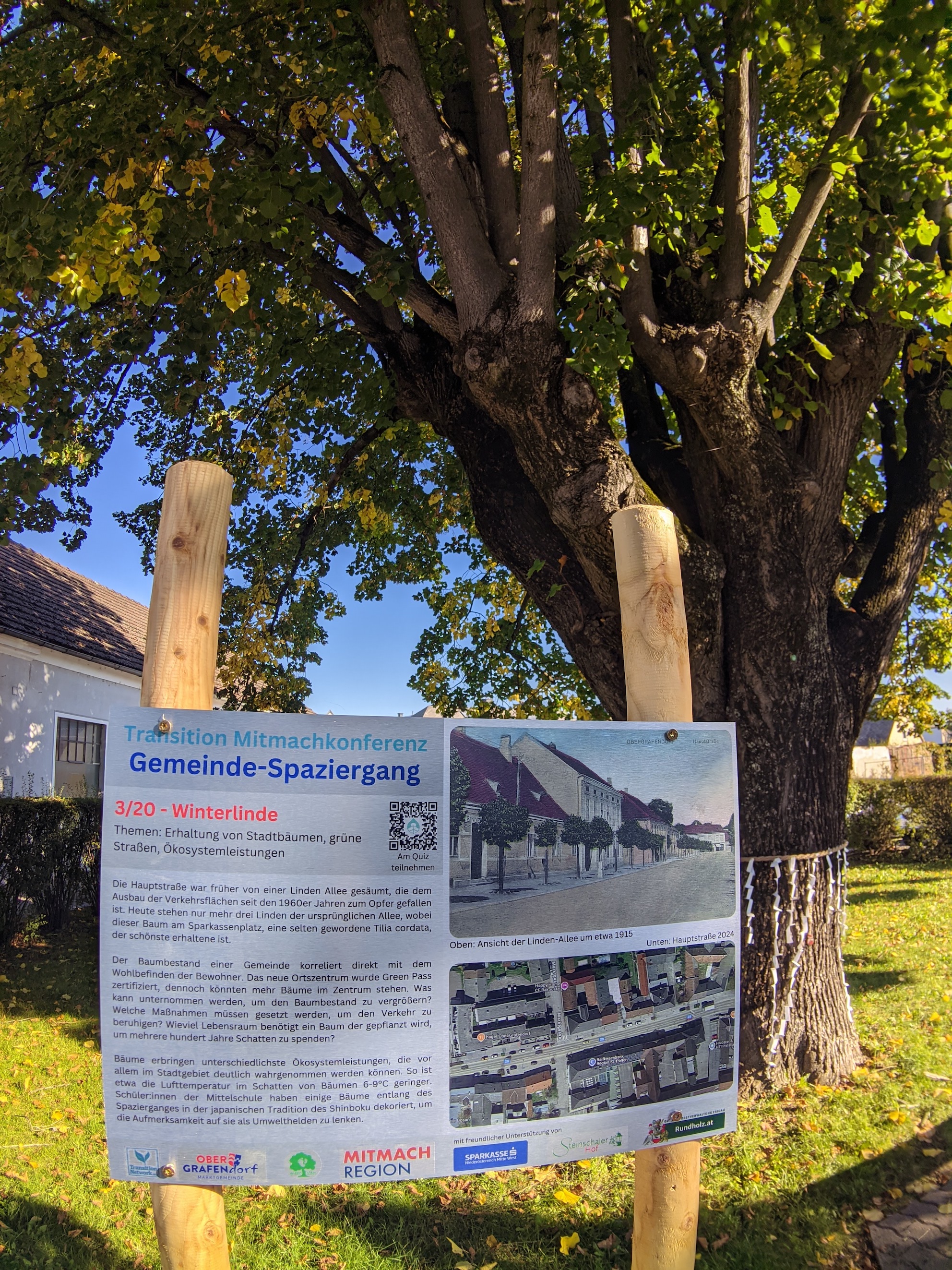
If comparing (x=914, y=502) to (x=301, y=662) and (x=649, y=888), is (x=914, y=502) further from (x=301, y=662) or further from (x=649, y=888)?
(x=301, y=662)

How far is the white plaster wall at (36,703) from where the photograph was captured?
12.3m

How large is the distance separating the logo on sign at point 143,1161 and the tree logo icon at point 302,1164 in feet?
1.17

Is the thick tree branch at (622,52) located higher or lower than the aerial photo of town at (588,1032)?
higher

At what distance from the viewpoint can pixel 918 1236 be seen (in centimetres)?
342

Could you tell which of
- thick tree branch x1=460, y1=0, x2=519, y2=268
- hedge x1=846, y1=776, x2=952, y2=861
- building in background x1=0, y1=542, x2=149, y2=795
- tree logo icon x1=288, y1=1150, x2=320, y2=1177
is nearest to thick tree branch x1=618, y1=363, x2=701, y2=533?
thick tree branch x1=460, y1=0, x2=519, y2=268

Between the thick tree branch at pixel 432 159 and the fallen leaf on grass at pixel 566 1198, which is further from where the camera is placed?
the thick tree branch at pixel 432 159

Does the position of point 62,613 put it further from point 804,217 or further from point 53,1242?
point 804,217

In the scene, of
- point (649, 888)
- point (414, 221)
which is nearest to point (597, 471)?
point (649, 888)

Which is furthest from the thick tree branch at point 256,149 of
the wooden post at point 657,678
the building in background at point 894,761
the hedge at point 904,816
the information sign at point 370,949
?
the building in background at point 894,761

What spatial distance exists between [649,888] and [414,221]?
223 inches

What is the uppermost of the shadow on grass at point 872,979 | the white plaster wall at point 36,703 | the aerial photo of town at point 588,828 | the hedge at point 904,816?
the white plaster wall at point 36,703

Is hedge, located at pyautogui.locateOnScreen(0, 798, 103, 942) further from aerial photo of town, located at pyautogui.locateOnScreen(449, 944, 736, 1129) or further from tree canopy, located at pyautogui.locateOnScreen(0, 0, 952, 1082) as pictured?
aerial photo of town, located at pyautogui.locateOnScreen(449, 944, 736, 1129)

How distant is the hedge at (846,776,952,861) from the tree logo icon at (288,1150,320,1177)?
50.0 ft

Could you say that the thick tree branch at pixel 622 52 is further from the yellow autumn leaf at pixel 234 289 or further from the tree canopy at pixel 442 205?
the yellow autumn leaf at pixel 234 289
